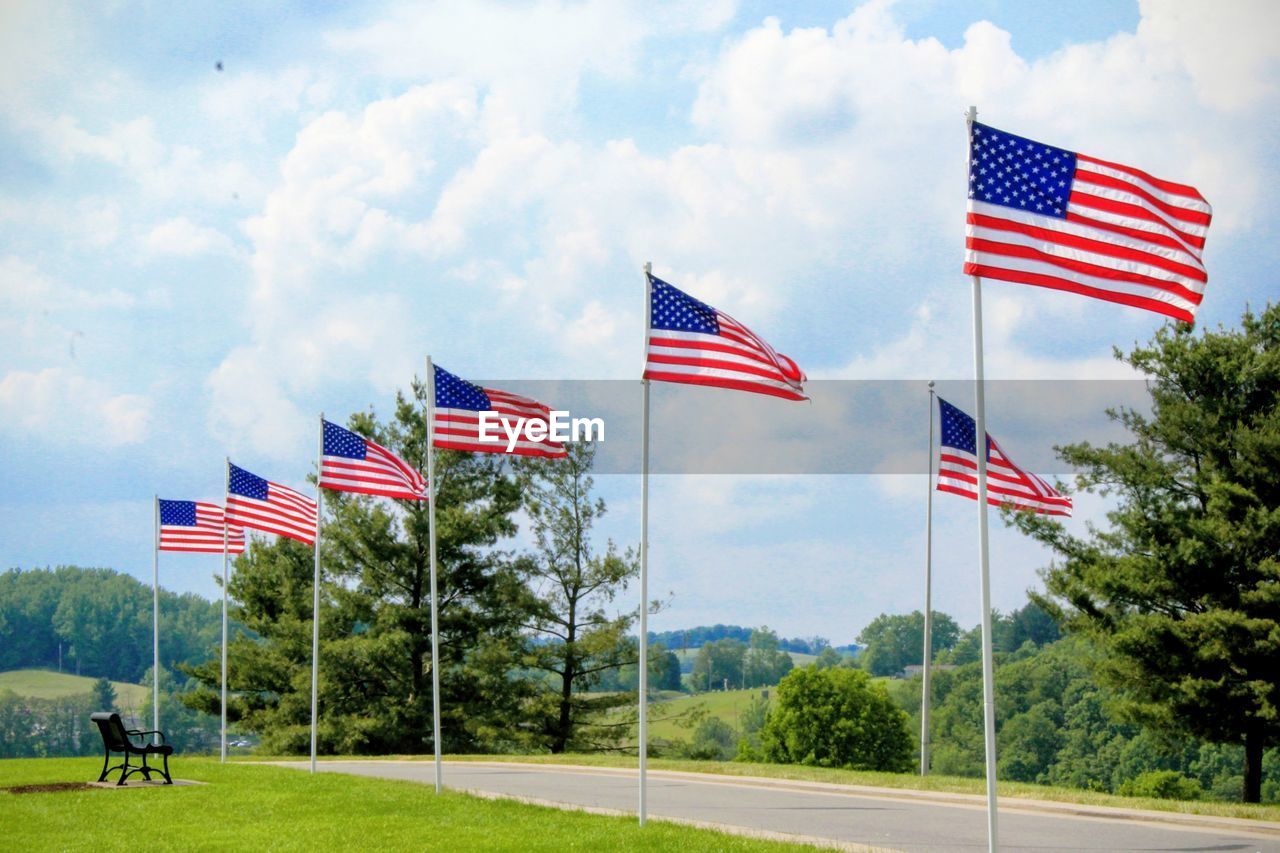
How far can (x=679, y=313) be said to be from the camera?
14484mm

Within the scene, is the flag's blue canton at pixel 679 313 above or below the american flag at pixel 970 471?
above

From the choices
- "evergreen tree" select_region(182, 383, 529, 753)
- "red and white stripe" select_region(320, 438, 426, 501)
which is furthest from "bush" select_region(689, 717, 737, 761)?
"red and white stripe" select_region(320, 438, 426, 501)

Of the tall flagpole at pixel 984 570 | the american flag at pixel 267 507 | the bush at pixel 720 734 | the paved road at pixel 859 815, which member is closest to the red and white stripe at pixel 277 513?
the american flag at pixel 267 507

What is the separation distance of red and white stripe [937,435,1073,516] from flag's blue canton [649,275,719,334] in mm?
9484

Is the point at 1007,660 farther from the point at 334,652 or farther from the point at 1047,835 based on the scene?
the point at 1047,835

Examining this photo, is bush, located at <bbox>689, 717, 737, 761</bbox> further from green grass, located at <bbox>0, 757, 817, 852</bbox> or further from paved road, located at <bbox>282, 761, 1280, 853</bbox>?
green grass, located at <bbox>0, 757, 817, 852</bbox>

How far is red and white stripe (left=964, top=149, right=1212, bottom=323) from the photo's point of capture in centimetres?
1025

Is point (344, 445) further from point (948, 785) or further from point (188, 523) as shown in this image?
point (948, 785)

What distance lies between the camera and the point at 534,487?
4497 cm

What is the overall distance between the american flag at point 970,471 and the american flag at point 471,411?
8.38m

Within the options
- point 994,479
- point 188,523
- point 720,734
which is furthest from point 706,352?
point 720,734

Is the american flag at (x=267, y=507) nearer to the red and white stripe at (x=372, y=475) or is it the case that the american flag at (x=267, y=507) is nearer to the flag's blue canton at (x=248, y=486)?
the flag's blue canton at (x=248, y=486)

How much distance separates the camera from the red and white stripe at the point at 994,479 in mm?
22156

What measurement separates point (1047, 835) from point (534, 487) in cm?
3291
